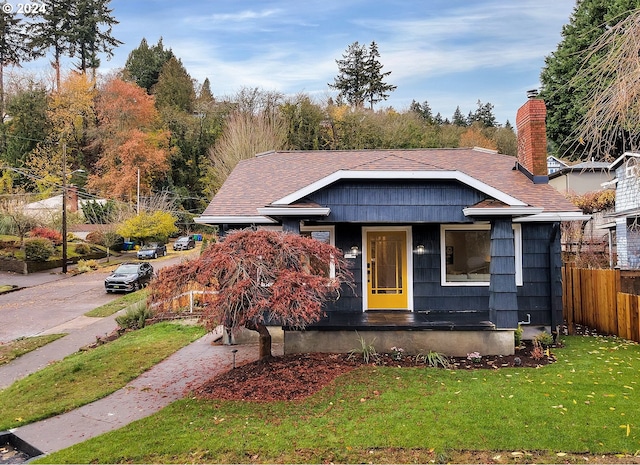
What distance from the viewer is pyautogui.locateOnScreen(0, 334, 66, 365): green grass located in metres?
11.1

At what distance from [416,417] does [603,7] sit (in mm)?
29425

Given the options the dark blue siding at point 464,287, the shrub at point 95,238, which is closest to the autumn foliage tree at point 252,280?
the dark blue siding at point 464,287

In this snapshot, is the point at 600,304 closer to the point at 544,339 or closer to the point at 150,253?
the point at 544,339

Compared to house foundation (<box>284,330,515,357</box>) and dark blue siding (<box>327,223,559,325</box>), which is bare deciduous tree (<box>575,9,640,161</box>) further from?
dark blue siding (<box>327,223,559,325</box>)

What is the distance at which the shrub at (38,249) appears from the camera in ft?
90.9

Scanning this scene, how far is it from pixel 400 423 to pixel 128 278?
1917 centimetres

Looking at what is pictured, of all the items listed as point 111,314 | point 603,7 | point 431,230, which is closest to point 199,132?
point 111,314

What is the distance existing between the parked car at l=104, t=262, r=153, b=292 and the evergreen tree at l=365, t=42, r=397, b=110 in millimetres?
32904

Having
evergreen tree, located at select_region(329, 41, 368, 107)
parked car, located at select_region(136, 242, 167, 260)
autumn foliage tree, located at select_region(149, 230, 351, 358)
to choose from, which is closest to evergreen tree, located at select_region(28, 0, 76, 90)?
parked car, located at select_region(136, 242, 167, 260)

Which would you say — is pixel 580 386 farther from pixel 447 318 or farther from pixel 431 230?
pixel 431 230

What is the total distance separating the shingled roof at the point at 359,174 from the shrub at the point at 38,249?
21.0 meters

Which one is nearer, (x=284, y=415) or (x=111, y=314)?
(x=284, y=415)

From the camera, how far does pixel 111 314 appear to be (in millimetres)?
16484

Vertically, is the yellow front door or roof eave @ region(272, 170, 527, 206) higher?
roof eave @ region(272, 170, 527, 206)
